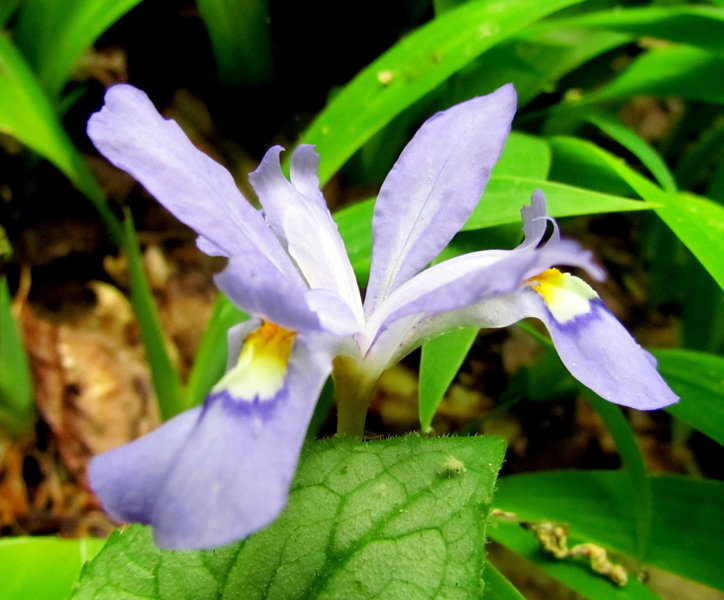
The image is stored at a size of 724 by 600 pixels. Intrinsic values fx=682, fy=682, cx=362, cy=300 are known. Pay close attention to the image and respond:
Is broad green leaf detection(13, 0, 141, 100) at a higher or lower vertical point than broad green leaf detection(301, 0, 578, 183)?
higher

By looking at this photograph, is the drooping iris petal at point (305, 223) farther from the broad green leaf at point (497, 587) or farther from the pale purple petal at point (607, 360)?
the broad green leaf at point (497, 587)

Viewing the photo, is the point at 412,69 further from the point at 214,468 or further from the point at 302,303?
the point at 214,468

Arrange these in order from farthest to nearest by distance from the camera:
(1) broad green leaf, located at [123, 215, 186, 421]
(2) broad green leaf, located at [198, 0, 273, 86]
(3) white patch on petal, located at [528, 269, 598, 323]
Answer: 1. (2) broad green leaf, located at [198, 0, 273, 86]
2. (1) broad green leaf, located at [123, 215, 186, 421]
3. (3) white patch on petal, located at [528, 269, 598, 323]

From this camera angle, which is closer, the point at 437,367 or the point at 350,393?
the point at 350,393

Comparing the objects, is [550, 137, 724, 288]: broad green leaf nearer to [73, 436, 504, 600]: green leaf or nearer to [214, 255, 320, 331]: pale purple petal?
[73, 436, 504, 600]: green leaf

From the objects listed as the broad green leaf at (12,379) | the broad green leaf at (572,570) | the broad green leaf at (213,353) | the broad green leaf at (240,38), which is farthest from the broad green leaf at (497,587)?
the broad green leaf at (240,38)

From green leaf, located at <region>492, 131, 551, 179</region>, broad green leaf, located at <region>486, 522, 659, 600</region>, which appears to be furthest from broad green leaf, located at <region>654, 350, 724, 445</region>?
green leaf, located at <region>492, 131, 551, 179</region>

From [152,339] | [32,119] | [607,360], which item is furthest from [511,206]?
[32,119]
